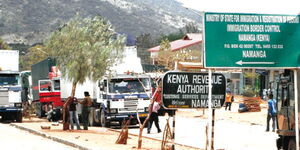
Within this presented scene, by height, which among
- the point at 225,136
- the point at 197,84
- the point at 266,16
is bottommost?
the point at 225,136

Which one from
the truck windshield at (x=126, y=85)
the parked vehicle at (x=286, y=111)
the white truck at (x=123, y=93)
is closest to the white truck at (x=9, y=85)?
the white truck at (x=123, y=93)

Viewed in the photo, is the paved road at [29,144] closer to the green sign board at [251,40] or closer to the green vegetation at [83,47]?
the green vegetation at [83,47]

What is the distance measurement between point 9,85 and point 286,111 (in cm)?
2401

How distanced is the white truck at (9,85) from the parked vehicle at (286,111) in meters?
22.9

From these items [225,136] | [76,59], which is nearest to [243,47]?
[225,136]

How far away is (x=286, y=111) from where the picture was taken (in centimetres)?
1809

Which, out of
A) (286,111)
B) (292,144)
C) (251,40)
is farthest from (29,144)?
(251,40)

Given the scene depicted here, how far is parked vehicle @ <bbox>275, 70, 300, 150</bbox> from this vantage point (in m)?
17.5

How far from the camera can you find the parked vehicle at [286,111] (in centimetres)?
1753

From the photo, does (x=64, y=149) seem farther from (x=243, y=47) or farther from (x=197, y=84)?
(x=243, y=47)

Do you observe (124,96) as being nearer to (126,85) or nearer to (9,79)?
(126,85)

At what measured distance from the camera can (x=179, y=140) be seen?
84.5 feet

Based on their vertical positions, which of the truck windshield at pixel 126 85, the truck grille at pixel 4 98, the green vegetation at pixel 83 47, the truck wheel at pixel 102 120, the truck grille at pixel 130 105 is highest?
the green vegetation at pixel 83 47

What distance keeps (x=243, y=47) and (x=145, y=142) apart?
8.62 metres
